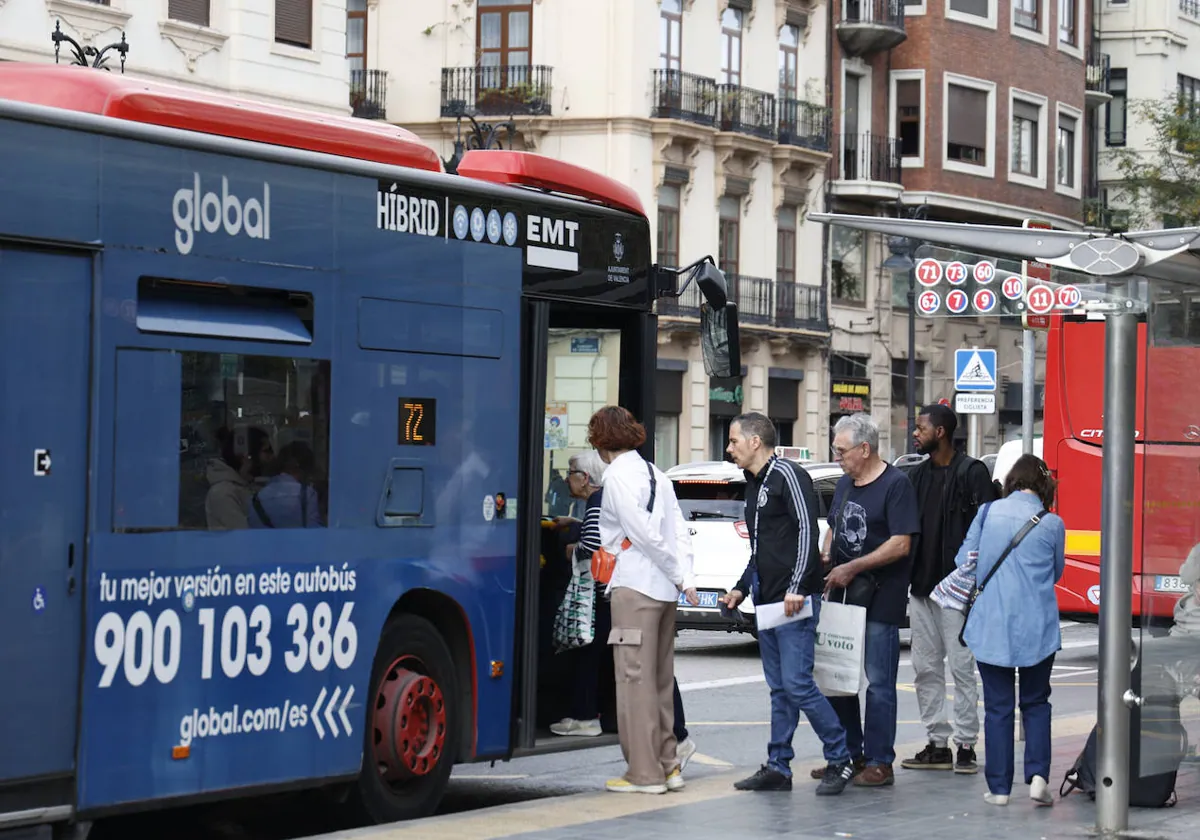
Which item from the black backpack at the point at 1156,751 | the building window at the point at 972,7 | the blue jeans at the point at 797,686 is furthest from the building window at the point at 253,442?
the building window at the point at 972,7

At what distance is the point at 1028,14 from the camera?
56.6 metres

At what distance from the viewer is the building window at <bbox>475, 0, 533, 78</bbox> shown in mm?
45656

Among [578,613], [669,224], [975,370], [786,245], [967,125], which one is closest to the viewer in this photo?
[578,613]

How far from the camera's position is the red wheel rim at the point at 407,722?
1041cm

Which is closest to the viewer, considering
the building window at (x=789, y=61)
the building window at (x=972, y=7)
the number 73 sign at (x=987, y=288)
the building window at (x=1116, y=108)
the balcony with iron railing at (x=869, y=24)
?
the number 73 sign at (x=987, y=288)

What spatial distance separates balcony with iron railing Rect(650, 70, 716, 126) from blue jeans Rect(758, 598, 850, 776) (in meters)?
35.2

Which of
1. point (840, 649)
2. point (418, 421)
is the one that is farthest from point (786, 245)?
point (418, 421)

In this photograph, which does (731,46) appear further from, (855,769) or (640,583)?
(640,583)

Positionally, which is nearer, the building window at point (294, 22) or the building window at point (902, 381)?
the building window at point (294, 22)

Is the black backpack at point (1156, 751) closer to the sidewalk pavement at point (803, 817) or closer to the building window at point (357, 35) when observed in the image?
the sidewalk pavement at point (803, 817)

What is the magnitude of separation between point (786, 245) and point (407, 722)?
41011mm

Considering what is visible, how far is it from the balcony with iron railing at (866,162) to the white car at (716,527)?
31.2m

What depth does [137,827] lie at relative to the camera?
35.6 ft

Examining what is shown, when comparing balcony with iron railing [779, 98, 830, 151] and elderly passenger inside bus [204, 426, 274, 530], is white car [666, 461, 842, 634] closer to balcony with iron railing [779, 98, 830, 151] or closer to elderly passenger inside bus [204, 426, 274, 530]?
elderly passenger inside bus [204, 426, 274, 530]
